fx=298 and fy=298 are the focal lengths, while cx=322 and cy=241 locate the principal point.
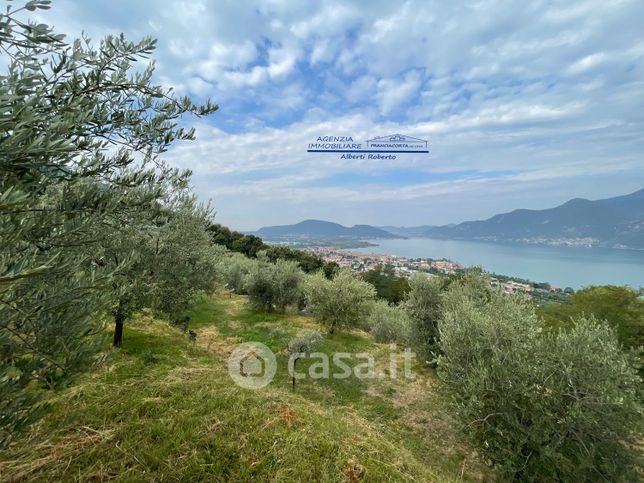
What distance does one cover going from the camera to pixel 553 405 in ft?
21.1

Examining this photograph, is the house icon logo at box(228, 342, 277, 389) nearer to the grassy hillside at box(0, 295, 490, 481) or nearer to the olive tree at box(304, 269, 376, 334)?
the grassy hillside at box(0, 295, 490, 481)

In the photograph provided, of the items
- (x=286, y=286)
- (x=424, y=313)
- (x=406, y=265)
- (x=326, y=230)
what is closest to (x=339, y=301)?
(x=286, y=286)

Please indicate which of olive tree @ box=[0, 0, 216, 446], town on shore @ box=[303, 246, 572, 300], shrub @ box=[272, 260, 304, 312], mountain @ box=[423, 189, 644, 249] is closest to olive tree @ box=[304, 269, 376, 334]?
shrub @ box=[272, 260, 304, 312]

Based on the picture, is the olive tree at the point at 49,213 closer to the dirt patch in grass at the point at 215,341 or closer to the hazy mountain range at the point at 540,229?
the dirt patch in grass at the point at 215,341

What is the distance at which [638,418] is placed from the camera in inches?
244

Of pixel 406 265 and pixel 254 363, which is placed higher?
pixel 254 363

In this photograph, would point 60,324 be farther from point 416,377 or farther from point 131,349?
point 416,377

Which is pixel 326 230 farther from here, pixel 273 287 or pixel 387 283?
pixel 273 287

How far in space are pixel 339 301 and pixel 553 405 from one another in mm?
14767

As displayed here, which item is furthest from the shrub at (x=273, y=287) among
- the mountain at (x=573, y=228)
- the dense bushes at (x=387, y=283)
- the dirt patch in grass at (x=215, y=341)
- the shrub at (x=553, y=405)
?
the mountain at (x=573, y=228)

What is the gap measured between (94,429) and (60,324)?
2.37 m

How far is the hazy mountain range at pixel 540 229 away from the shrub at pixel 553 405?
14480cm

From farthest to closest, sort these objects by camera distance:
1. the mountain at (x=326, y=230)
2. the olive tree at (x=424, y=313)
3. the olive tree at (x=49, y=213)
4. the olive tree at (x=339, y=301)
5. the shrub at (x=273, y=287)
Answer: the mountain at (x=326, y=230), the shrub at (x=273, y=287), the olive tree at (x=339, y=301), the olive tree at (x=424, y=313), the olive tree at (x=49, y=213)

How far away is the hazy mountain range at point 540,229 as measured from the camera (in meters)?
146
